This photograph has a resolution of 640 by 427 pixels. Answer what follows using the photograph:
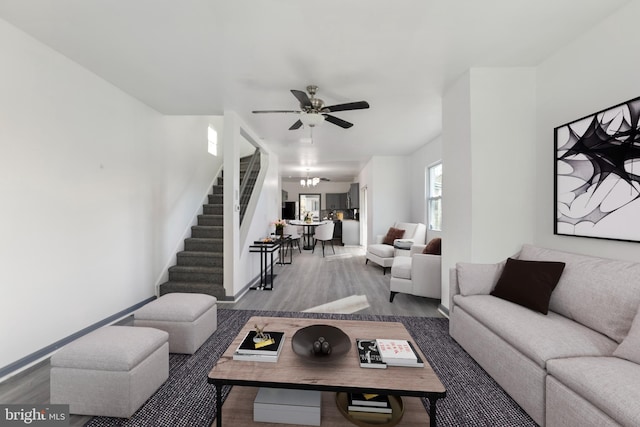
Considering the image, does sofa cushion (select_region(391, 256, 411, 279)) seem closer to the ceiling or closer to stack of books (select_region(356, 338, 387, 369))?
stack of books (select_region(356, 338, 387, 369))

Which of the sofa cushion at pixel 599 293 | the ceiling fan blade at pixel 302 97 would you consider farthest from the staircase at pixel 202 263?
the sofa cushion at pixel 599 293

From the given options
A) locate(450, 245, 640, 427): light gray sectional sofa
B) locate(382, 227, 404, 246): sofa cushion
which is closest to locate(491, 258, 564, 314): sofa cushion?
locate(450, 245, 640, 427): light gray sectional sofa

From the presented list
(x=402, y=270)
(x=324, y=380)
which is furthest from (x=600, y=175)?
(x=324, y=380)

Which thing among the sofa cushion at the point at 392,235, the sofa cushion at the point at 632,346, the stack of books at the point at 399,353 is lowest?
the stack of books at the point at 399,353

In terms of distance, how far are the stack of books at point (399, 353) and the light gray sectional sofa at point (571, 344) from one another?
71 centimetres

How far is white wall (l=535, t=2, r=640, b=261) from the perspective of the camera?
6.22 ft

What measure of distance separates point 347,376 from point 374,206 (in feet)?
18.4

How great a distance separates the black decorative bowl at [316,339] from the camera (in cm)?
149

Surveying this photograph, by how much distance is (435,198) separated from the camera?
216 inches

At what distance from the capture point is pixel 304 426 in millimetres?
1408

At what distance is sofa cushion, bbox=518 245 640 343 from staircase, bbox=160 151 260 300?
371 centimetres

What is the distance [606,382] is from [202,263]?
446cm

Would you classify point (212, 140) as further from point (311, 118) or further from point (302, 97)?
point (302, 97)

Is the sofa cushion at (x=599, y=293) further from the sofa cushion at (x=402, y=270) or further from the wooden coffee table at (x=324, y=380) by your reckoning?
the sofa cushion at (x=402, y=270)
